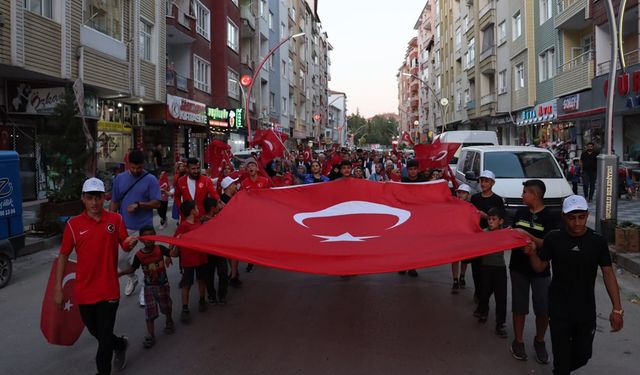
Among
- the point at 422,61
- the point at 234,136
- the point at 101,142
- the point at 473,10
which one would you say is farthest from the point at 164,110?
the point at 422,61

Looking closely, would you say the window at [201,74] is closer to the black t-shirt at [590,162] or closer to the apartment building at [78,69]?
the apartment building at [78,69]

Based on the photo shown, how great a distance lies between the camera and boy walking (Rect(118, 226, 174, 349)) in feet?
18.0

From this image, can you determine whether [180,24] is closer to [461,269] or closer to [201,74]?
[201,74]

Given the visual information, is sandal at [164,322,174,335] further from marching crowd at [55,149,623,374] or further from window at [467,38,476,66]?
window at [467,38,476,66]

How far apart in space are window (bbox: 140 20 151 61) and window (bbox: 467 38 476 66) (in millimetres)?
28174

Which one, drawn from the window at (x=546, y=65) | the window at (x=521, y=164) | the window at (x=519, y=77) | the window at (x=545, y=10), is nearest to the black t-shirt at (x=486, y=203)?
the window at (x=521, y=164)

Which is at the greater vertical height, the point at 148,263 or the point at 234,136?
the point at 234,136

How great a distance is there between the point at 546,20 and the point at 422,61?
2219 inches

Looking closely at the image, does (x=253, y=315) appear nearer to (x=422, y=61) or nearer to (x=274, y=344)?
(x=274, y=344)

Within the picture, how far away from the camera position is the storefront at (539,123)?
2645 cm

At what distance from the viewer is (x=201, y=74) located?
3047cm

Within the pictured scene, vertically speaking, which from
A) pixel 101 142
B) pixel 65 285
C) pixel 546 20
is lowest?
pixel 65 285

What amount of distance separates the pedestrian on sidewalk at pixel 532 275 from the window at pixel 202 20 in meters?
26.9

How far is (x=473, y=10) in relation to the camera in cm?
4334
